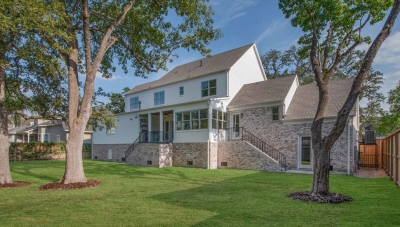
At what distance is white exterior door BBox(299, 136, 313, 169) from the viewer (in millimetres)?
13977

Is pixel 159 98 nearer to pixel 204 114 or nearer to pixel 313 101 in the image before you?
pixel 204 114

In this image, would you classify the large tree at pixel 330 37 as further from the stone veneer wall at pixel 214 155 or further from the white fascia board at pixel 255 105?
the stone veneer wall at pixel 214 155

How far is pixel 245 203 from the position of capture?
6.26 metres

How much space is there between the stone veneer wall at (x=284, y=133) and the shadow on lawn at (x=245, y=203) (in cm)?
526

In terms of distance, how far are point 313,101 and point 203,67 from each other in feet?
29.8

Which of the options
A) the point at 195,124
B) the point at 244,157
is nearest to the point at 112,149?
the point at 195,124

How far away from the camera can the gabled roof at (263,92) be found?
15.8m

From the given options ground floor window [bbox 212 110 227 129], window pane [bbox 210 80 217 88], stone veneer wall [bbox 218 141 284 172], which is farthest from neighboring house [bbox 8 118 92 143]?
stone veneer wall [bbox 218 141 284 172]

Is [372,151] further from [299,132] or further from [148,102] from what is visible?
[148,102]

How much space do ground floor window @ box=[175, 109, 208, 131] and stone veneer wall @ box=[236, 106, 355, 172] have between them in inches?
110

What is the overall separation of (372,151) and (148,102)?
18267mm

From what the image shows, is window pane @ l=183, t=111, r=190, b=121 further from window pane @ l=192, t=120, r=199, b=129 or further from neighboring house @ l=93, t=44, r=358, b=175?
window pane @ l=192, t=120, r=199, b=129

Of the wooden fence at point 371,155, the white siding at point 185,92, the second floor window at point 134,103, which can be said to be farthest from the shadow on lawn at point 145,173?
the wooden fence at point 371,155

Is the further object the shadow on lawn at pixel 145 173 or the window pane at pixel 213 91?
the window pane at pixel 213 91
